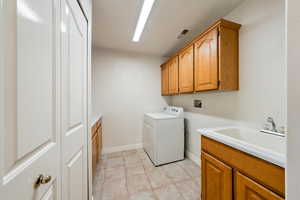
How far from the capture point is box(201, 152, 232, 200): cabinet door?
1.02 meters

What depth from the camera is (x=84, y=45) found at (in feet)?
4.03

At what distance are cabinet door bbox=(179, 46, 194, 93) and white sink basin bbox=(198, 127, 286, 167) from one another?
2.81ft

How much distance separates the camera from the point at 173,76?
8.52ft

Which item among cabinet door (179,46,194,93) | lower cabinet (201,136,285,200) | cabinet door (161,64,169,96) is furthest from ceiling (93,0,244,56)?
lower cabinet (201,136,285,200)

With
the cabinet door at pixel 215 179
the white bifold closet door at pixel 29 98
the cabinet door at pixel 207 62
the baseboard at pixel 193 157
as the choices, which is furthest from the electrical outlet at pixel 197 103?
the white bifold closet door at pixel 29 98

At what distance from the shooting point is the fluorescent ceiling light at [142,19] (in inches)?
59.4

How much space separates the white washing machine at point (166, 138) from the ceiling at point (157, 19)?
1.52 m

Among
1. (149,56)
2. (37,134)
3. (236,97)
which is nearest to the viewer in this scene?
(37,134)

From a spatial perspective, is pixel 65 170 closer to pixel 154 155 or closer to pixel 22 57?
pixel 22 57

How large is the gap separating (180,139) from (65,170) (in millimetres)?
2042

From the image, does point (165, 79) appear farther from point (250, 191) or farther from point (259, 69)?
point (250, 191)

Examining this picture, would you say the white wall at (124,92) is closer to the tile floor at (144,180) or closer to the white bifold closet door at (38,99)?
the tile floor at (144,180)

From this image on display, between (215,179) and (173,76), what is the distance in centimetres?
192

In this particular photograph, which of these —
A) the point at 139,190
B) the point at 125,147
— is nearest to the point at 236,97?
the point at 139,190
